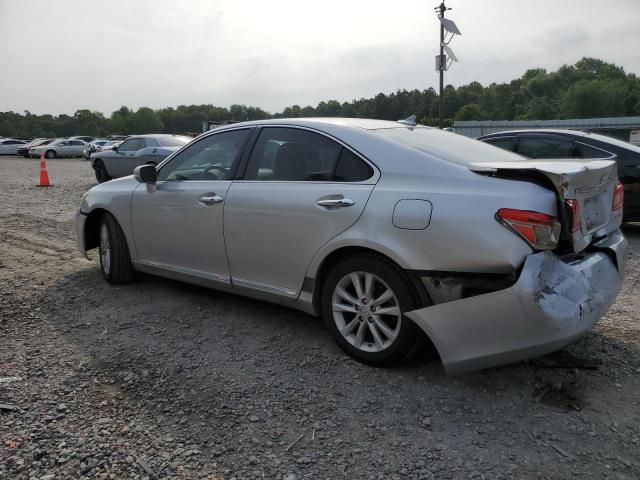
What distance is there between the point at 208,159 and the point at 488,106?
102434mm

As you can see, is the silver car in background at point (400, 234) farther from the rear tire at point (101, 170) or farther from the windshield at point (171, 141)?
the rear tire at point (101, 170)

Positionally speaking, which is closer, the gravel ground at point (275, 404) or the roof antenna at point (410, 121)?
the gravel ground at point (275, 404)

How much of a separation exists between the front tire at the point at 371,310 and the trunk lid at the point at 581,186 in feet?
2.63

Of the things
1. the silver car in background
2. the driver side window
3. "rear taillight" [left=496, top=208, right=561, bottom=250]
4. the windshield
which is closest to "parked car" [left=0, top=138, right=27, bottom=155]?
the windshield

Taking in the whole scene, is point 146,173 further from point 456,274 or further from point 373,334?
point 456,274

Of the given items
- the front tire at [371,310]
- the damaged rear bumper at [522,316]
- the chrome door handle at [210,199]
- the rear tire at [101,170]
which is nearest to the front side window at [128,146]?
the rear tire at [101,170]

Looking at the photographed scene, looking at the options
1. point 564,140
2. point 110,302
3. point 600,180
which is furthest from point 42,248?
point 564,140

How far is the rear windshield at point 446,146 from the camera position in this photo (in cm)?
340

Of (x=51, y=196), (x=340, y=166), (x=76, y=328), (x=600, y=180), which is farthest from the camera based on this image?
(x=51, y=196)

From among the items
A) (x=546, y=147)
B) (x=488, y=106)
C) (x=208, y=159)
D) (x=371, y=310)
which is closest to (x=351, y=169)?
(x=371, y=310)

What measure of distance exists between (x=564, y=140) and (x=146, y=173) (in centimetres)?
567

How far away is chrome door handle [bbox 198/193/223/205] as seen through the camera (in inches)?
164

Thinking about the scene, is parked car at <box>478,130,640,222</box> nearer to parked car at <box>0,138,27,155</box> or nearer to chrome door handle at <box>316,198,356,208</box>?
chrome door handle at <box>316,198,356,208</box>

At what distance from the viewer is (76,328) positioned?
4215mm
